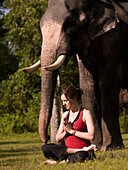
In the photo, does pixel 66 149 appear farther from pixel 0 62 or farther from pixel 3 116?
pixel 0 62

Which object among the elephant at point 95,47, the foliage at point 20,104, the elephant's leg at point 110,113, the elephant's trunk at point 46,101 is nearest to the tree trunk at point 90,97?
the elephant at point 95,47

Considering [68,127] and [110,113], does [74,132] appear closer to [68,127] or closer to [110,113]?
[68,127]

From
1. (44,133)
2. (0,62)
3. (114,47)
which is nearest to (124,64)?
(114,47)

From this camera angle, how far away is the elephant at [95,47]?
38.3 ft

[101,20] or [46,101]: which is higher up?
[101,20]

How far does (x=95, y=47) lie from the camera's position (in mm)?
12836

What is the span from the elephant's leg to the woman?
3422 mm

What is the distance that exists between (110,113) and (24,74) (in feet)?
56.4

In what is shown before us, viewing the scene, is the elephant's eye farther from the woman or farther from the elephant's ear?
the woman

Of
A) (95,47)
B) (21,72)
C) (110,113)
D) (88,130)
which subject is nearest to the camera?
(88,130)

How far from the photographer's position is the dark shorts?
9273mm

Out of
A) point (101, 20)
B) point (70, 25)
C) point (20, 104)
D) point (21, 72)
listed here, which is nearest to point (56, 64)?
point (70, 25)

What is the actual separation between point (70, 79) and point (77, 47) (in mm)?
15944

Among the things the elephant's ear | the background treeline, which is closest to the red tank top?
the elephant's ear
